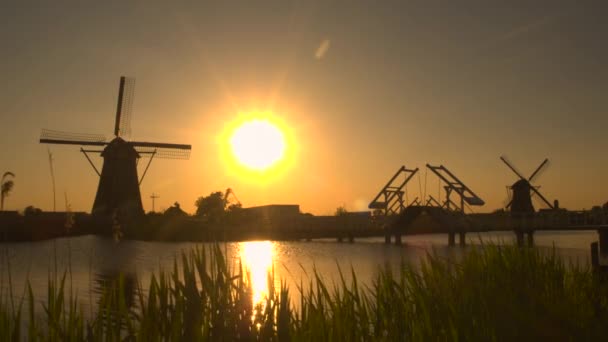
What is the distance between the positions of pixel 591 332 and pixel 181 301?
6305mm

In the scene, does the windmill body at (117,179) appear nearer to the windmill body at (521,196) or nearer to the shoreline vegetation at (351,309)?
the windmill body at (521,196)

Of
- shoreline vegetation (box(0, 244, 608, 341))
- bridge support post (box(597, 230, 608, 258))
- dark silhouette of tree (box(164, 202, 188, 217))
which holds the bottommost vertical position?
shoreline vegetation (box(0, 244, 608, 341))

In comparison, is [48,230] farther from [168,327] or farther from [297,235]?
[168,327]

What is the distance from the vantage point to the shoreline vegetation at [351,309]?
4792 millimetres

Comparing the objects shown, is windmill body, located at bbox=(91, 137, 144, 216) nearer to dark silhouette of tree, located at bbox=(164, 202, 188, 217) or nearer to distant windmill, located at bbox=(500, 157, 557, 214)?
dark silhouette of tree, located at bbox=(164, 202, 188, 217)

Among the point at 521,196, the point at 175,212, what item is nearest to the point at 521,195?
the point at 521,196

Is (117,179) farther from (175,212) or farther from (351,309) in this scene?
A: (351,309)

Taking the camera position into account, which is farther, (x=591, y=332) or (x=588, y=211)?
(x=588, y=211)

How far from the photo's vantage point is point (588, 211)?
143 feet

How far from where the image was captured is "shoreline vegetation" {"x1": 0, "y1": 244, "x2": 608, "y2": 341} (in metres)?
4.79

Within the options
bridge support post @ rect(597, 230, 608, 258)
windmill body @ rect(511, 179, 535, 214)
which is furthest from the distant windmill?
bridge support post @ rect(597, 230, 608, 258)

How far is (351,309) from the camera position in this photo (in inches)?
261

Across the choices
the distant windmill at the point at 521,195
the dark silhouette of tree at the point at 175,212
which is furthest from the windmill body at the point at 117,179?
the distant windmill at the point at 521,195

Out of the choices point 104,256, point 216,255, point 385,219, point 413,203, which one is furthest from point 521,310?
point 385,219
